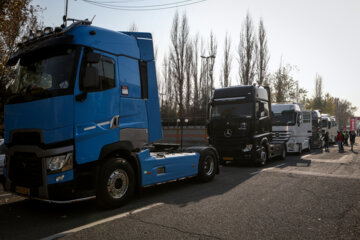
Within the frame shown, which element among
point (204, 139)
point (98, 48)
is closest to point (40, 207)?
point (98, 48)

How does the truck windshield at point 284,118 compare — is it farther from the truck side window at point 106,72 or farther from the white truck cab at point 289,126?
the truck side window at point 106,72

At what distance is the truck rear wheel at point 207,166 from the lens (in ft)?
26.5

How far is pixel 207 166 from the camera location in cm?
848

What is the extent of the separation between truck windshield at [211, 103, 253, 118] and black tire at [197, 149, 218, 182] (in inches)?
123

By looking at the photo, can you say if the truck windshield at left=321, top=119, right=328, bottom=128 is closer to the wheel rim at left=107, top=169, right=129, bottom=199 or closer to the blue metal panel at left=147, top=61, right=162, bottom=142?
the blue metal panel at left=147, top=61, right=162, bottom=142

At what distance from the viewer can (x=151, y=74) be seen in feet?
21.2

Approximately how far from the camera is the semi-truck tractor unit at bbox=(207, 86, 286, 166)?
11070 millimetres

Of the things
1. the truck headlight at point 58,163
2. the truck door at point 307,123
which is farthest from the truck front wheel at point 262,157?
the truck headlight at point 58,163

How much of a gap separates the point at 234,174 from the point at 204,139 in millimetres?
13574

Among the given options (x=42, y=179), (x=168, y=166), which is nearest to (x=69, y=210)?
(x=42, y=179)

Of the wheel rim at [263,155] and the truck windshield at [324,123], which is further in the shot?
the truck windshield at [324,123]

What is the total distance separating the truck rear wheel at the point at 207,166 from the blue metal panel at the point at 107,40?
3560 millimetres

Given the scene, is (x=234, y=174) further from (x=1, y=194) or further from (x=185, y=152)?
(x=1, y=194)

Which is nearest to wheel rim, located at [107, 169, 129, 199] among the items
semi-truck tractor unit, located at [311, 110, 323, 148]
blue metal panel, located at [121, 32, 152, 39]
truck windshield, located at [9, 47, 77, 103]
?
truck windshield, located at [9, 47, 77, 103]
